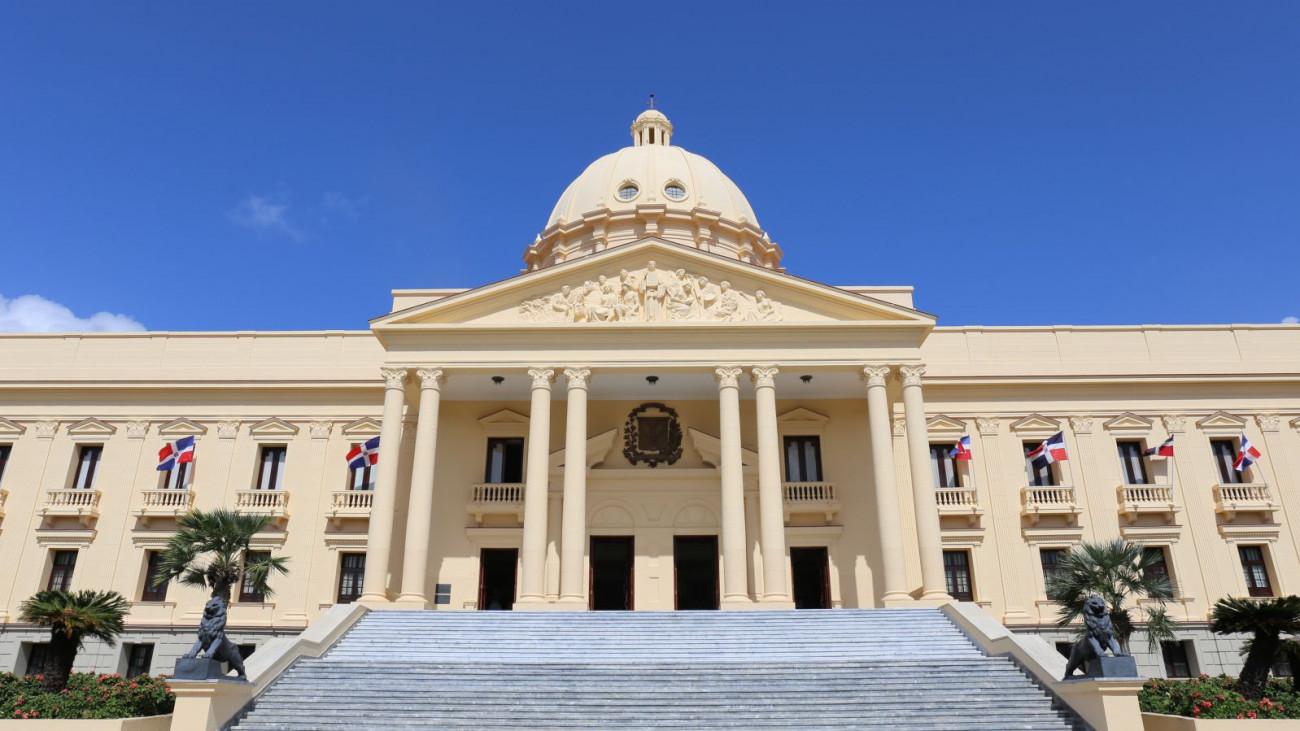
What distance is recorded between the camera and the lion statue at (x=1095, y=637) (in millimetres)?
14906

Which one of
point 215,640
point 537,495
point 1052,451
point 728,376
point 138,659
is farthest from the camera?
point 138,659

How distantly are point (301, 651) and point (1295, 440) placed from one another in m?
Answer: 32.5

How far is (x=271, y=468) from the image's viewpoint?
32.3 metres

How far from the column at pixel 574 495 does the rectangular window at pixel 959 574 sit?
12817mm

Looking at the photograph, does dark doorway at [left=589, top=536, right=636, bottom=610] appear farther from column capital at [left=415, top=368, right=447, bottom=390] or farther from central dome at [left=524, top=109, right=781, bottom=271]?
central dome at [left=524, top=109, right=781, bottom=271]

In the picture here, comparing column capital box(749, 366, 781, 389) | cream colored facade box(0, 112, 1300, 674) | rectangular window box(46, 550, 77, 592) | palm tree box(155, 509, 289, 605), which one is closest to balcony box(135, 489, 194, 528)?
cream colored facade box(0, 112, 1300, 674)

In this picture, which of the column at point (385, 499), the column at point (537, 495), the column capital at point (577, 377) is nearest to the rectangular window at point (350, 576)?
the column at point (385, 499)

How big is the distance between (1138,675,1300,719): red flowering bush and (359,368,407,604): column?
736 inches

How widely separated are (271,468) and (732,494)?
1746 cm

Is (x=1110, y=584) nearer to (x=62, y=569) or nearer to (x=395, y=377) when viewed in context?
(x=395, y=377)

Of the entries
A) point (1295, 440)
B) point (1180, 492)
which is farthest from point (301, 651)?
point (1295, 440)

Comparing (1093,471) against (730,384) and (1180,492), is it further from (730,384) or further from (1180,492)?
(730,384)

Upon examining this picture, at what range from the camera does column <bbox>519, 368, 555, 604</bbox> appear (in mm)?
24953

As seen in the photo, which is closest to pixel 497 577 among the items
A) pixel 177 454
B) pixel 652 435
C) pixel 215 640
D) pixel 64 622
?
pixel 652 435
